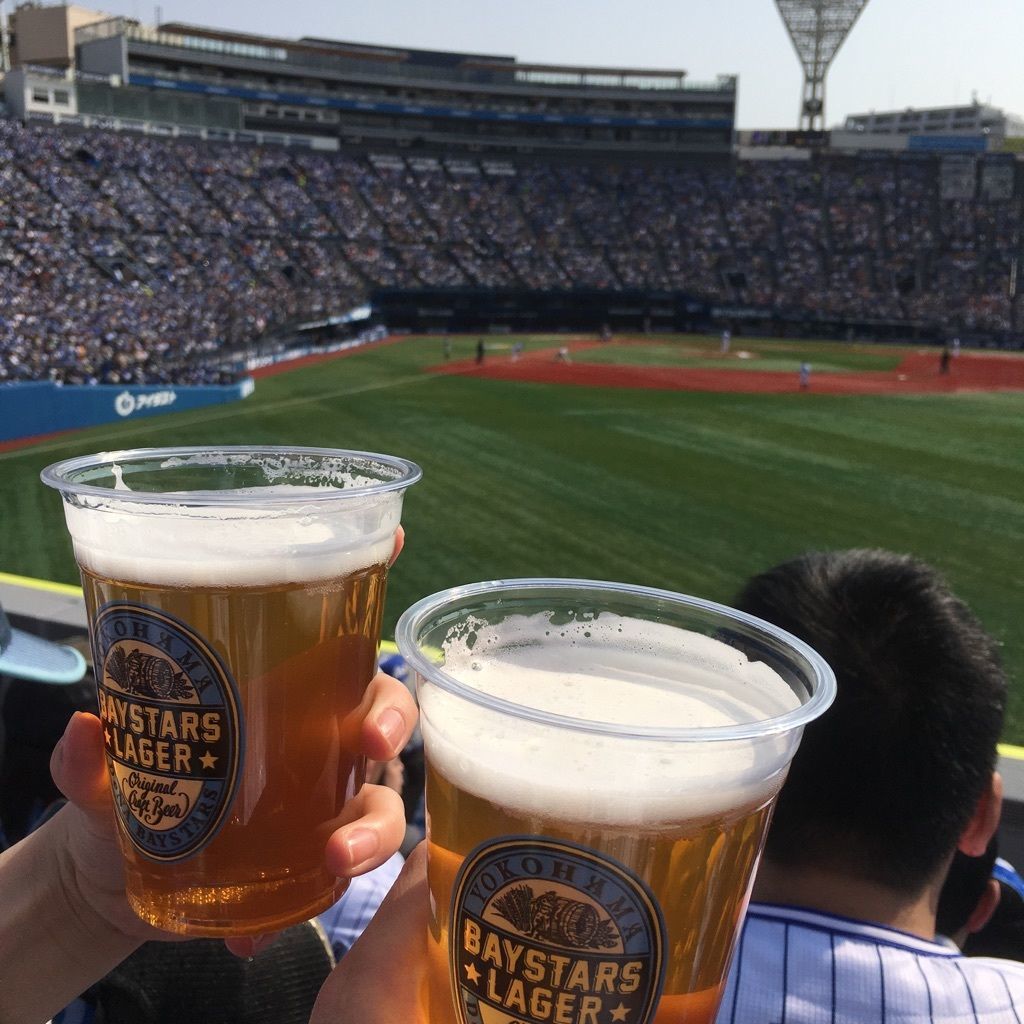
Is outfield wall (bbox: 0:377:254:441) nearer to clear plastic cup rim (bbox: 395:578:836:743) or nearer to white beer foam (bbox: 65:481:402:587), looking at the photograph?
white beer foam (bbox: 65:481:402:587)

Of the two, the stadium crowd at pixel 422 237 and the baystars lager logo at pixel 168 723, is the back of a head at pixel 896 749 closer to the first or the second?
the baystars lager logo at pixel 168 723

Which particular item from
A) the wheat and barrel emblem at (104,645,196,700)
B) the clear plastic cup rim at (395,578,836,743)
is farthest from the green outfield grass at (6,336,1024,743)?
the wheat and barrel emblem at (104,645,196,700)

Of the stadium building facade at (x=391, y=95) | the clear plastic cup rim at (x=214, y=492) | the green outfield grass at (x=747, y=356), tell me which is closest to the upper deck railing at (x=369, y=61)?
the stadium building facade at (x=391, y=95)

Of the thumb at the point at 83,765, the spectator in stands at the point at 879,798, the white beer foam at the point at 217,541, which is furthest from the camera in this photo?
the spectator in stands at the point at 879,798

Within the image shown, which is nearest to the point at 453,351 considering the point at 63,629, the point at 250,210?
the point at 250,210

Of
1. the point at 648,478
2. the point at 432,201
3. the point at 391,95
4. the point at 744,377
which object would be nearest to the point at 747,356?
the point at 744,377

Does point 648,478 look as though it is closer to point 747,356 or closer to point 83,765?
point 83,765

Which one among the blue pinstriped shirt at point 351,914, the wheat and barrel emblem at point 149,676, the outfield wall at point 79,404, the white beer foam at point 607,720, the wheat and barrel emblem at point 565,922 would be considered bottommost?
the outfield wall at point 79,404
